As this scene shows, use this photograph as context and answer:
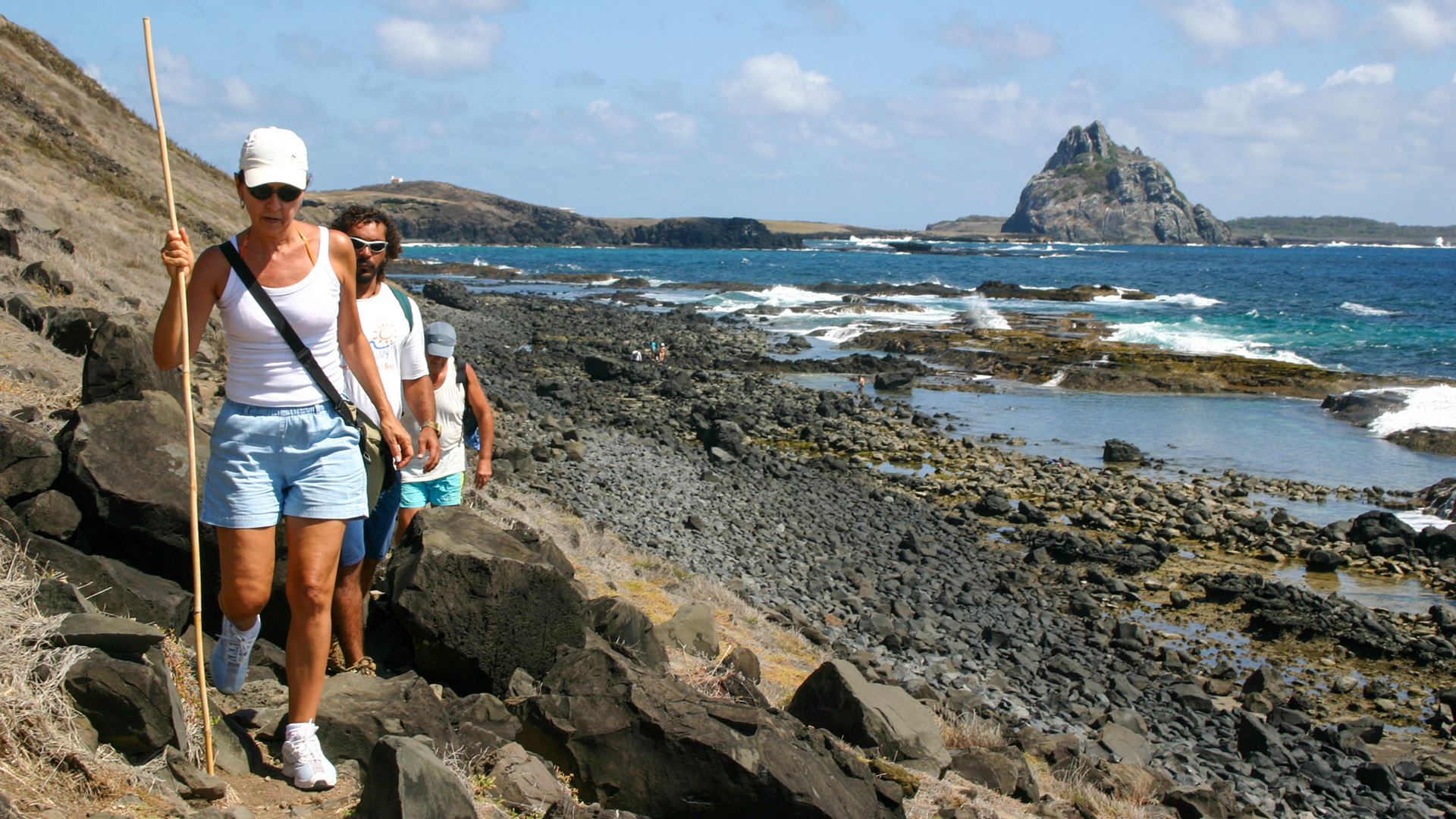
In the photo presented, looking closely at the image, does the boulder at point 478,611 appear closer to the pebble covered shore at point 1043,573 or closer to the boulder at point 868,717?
the boulder at point 868,717

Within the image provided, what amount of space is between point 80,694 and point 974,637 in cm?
781

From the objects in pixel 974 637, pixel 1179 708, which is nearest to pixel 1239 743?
pixel 1179 708

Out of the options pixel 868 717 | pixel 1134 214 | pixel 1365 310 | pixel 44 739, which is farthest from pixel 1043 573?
pixel 1134 214

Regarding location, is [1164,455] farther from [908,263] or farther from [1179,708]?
[908,263]

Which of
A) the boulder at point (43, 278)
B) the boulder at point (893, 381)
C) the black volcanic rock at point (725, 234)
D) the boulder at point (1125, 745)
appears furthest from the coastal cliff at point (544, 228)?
the boulder at point (1125, 745)

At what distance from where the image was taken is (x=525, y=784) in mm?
3582

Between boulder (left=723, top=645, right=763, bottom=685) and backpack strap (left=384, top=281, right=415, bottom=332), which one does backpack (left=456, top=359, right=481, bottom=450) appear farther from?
boulder (left=723, top=645, right=763, bottom=685)

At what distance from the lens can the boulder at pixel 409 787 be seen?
2.86 m

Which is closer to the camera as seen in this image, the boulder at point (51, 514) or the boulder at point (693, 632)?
the boulder at point (51, 514)

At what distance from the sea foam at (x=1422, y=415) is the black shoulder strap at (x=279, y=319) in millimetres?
22880

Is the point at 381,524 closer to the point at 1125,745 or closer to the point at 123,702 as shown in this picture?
the point at 123,702

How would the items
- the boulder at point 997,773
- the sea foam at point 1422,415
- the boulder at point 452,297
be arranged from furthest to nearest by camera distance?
the boulder at point 452,297
the sea foam at point 1422,415
the boulder at point 997,773

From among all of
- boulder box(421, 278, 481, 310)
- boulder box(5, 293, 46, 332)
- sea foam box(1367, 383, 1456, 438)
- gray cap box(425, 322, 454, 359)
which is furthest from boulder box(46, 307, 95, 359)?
boulder box(421, 278, 481, 310)

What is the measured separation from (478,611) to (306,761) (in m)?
1.24
